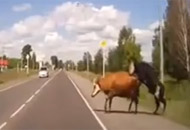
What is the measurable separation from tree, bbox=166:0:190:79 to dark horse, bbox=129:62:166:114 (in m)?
25.7

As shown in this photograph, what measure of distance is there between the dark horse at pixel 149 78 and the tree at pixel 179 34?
84.3 feet

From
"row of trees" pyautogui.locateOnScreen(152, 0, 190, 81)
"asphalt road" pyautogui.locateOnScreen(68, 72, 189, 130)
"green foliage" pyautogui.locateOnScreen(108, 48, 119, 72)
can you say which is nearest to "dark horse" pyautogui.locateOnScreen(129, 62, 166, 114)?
"asphalt road" pyautogui.locateOnScreen(68, 72, 189, 130)

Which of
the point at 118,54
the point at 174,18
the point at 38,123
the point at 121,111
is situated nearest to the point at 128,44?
the point at 118,54

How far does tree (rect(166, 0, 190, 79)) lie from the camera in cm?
4844

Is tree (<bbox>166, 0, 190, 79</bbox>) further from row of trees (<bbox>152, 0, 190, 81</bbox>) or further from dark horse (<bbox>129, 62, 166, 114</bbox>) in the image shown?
dark horse (<bbox>129, 62, 166, 114</bbox>)

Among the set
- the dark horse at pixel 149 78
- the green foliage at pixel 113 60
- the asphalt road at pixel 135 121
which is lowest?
the asphalt road at pixel 135 121

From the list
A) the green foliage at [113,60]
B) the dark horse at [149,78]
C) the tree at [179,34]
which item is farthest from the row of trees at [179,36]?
the dark horse at [149,78]

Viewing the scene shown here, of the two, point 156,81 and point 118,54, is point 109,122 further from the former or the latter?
point 118,54

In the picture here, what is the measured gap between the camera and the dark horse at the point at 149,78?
20500 millimetres

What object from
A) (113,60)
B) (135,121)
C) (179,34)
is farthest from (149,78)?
(113,60)

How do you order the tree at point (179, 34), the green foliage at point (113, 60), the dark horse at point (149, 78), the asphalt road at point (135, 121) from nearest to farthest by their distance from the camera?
the asphalt road at point (135, 121)
the dark horse at point (149, 78)
the tree at point (179, 34)
the green foliage at point (113, 60)

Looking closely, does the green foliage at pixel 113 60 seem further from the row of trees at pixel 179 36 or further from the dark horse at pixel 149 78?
the dark horse at pixel 149 78

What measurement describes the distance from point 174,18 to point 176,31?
2488 mm

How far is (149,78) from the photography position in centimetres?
2050
